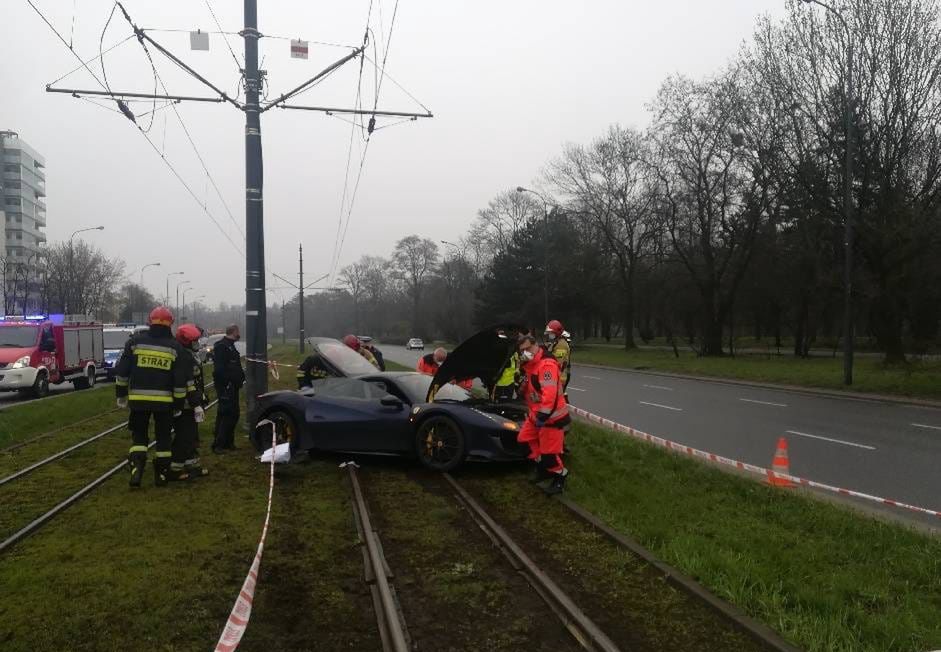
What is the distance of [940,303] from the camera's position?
28562mm

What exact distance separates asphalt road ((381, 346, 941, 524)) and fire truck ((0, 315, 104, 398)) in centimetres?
1528

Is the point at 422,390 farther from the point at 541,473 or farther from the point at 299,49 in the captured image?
the point at 299,49

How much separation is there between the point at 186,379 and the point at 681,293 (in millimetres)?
46045

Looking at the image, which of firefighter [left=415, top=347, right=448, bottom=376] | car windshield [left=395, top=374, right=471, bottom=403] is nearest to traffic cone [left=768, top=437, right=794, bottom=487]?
car windshield [left=395, top=374, right=471, bottom=403]

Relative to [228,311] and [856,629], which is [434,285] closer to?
[228,311]

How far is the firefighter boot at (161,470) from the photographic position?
768cm

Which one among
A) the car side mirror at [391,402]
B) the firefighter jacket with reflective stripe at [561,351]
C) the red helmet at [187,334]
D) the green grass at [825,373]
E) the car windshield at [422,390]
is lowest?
the green grass at [825,373]

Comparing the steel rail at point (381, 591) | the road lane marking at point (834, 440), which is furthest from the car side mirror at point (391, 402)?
the road lane marking at point (834, 440)

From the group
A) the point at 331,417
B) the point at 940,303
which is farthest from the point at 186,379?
the point at 940,303

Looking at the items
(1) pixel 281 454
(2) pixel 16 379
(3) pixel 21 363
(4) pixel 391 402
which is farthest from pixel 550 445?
(3) pixel 21 363

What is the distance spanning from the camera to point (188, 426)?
8086 millimetres

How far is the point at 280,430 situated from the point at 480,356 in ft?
9.17

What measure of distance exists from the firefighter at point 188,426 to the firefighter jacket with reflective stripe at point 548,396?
3.65 meters

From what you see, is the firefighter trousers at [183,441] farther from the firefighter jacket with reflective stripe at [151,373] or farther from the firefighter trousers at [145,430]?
the firefighter jacket with reflective stripe at [151,373]
